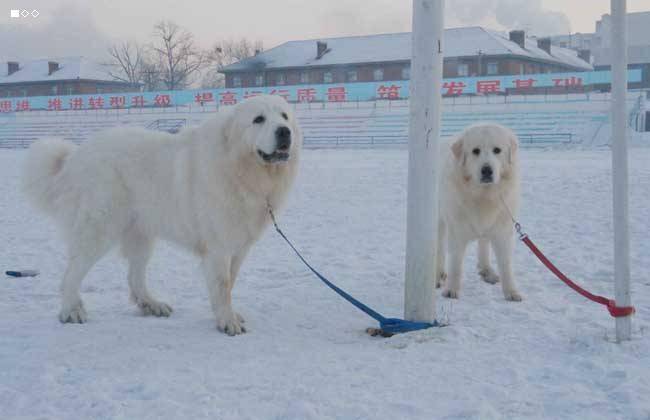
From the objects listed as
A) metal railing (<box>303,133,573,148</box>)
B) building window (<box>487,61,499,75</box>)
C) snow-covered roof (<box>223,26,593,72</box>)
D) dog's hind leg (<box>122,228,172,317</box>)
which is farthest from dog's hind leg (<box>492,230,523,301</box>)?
building window (<box>487,61,499,75</box>)

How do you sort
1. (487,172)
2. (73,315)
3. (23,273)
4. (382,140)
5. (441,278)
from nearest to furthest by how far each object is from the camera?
1. (73,315)
2. (487,172)
3. (441,278)
4. (23,273)
5. (382,140)

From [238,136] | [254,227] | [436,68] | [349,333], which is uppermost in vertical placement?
[436,68]

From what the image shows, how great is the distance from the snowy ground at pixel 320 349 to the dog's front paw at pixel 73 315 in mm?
106

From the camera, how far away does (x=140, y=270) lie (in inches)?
196

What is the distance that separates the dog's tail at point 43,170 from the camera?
4902 millimetres

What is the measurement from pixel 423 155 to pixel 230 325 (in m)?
1.67

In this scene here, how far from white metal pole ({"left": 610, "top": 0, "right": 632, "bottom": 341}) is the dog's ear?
164 cm

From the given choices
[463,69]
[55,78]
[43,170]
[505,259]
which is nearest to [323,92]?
[463,69]

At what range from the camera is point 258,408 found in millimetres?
2928

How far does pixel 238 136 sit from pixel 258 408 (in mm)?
1954

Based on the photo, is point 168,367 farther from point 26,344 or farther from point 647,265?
point 647,265

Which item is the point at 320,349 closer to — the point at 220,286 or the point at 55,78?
the point at 220,286

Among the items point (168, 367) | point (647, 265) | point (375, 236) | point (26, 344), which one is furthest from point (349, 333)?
point (375, 236)

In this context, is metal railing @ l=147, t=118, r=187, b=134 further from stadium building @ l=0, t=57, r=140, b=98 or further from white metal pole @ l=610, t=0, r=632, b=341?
white metal pole @ l=610, t=0, r=632, b=341
